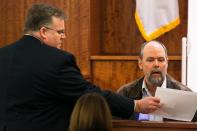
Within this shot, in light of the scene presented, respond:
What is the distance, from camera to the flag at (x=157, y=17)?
17.8 ft

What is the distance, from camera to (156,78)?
12.3 ft

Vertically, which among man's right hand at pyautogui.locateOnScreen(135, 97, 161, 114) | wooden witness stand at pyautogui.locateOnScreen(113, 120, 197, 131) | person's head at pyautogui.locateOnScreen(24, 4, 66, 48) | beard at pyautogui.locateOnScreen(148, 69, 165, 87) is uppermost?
person's head at pyautogui.locateOnScreen(24, 4, 66, 48)

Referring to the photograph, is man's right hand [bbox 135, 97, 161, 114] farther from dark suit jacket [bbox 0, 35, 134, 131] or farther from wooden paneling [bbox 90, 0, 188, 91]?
wooden paneling [bbox 90, 0, 188, 91]

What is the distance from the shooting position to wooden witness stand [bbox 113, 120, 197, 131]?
2.61 m

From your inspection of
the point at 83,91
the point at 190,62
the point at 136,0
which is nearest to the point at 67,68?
the point at 83,91

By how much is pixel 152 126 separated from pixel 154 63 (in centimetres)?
133

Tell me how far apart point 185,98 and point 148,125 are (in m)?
0.30

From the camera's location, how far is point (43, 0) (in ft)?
18.0

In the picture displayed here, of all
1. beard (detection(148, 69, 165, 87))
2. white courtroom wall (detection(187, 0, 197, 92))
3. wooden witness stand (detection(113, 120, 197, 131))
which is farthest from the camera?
white courtroom wall (detection(187, 0, 197, 92))

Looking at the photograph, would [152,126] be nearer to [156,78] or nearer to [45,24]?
[45,24]

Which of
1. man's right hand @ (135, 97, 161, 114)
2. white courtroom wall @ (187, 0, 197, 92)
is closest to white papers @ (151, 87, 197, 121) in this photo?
man's right hand @ (135, 97, 161, 114)

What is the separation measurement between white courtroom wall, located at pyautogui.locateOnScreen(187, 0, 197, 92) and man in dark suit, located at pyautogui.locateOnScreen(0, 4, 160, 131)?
2.30 meters

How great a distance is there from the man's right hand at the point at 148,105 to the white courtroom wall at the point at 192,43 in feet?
7.32

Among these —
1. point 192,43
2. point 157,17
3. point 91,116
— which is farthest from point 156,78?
point 157,17
